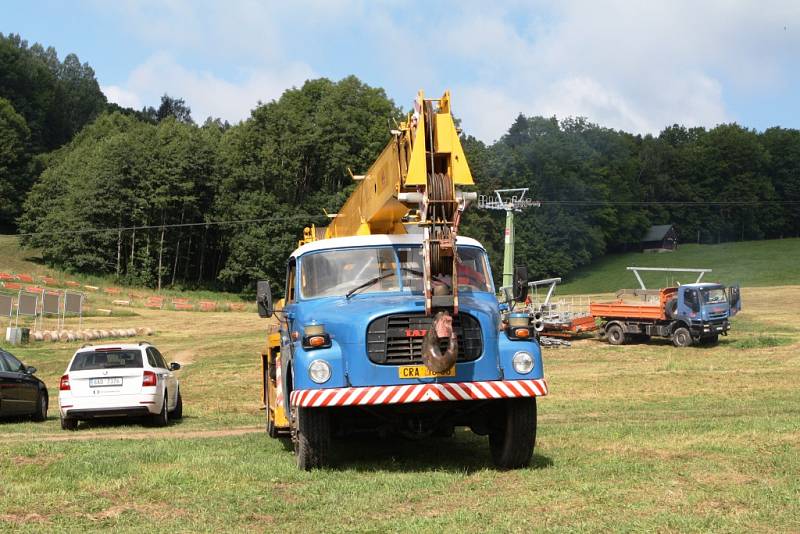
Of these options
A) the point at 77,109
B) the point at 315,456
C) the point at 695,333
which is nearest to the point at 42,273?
the point at 695,333

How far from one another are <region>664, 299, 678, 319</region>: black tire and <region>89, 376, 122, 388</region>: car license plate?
27.3 metres

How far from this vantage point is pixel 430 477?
385 inches

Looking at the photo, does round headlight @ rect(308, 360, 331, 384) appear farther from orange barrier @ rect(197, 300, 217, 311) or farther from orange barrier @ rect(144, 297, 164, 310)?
orange barrier @ rect(197, 300, 217, 311)

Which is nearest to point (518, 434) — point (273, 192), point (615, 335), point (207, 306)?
point (615, 335)

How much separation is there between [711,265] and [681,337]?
57.2 meters

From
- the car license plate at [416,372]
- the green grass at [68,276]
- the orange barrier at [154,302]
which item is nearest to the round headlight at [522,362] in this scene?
the car license plate at [416,372]

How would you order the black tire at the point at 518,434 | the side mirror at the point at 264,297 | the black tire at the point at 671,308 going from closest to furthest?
the black tire at the point at 518,434
the side mirror at the point at 264,297
the black tire at the point at 671,308

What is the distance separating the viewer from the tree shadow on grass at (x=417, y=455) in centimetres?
1090

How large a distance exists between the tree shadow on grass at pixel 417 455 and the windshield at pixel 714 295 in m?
27.1

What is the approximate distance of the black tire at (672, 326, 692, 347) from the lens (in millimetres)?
38594

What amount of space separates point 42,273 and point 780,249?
2825 inches

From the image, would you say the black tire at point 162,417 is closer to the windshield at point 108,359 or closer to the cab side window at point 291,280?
the windshield at point 108,359

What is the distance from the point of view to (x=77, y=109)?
484ft

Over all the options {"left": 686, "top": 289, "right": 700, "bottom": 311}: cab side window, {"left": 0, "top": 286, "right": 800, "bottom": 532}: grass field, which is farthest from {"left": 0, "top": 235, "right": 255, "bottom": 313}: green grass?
{"left": 0, "top": 286, "right": 800, "bottom": 532}: grass field
